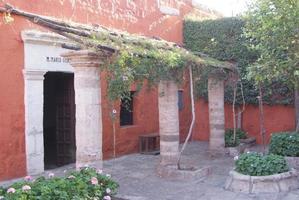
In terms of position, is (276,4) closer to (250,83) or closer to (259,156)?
(259,156)

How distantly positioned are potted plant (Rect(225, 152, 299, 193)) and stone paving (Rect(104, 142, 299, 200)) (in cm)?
17

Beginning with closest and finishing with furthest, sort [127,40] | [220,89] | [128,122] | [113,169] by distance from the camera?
1. [127,40]
2. [113,169]
3. [220,89]
4. [128,122]

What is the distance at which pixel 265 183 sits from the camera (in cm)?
783

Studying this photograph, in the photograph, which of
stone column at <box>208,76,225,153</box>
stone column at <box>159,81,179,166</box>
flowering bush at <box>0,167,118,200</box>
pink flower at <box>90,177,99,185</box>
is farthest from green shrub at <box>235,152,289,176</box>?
stone column at <box>208,76,225,153</box>

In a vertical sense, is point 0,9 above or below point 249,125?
above

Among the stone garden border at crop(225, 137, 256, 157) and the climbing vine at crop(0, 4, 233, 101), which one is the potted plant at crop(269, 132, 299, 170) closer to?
the stone garden border at crop(225, 137, 256, 157)

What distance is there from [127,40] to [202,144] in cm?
764

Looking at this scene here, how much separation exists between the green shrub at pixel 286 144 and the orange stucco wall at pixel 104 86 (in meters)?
2.57

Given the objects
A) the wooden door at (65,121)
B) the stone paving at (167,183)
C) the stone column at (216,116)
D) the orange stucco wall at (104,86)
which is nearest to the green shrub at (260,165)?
the stone paving at (167,183)

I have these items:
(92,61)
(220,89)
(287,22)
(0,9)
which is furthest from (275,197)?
(0,9)

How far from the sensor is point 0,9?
8.95m

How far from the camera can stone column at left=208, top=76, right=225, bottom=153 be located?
1230cm

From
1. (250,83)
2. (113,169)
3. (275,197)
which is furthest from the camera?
(250,83)

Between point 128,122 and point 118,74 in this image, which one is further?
point 128,122
